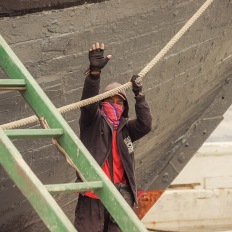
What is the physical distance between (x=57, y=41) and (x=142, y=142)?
1933 mm

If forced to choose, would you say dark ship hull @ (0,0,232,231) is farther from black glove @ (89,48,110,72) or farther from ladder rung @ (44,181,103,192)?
ladder rung @ (44,181,103,192)

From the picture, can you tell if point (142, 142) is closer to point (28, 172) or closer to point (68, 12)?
point (68, 12)

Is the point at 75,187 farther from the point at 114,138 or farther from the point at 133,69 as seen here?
→ the point at 133,69

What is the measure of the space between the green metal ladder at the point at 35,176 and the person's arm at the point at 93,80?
1.62 ft

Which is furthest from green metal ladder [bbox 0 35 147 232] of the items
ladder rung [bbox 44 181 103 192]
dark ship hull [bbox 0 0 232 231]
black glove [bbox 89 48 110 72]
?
dark ship hull [bbox 0 0 232 231]

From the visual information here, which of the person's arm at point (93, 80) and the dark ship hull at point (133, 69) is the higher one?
the dark ship hull at point (133, 69)

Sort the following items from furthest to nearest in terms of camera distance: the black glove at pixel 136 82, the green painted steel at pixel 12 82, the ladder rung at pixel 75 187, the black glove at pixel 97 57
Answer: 1. the black glove at pixel 136 82
2. the black glove at pixel 97 57
3. the green painted steel at pixel 12 82
4. the ladder rung at pixel 75 187

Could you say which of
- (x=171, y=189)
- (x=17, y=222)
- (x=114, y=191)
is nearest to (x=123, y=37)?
(x=17, y=222)

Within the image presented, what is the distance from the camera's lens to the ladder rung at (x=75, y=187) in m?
2.63

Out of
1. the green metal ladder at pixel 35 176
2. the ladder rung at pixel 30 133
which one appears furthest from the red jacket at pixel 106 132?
the ladder rung at pixel 30 133

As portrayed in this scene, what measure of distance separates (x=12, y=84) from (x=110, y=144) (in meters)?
0.90

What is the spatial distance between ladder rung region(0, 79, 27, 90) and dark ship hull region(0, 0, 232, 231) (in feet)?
2.07

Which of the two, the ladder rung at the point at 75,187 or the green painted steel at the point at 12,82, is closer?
the ladder rung at the point at 75,187

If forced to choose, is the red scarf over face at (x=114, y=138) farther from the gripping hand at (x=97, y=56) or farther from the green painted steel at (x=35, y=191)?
the green painted steel at (x=35, y=191)
